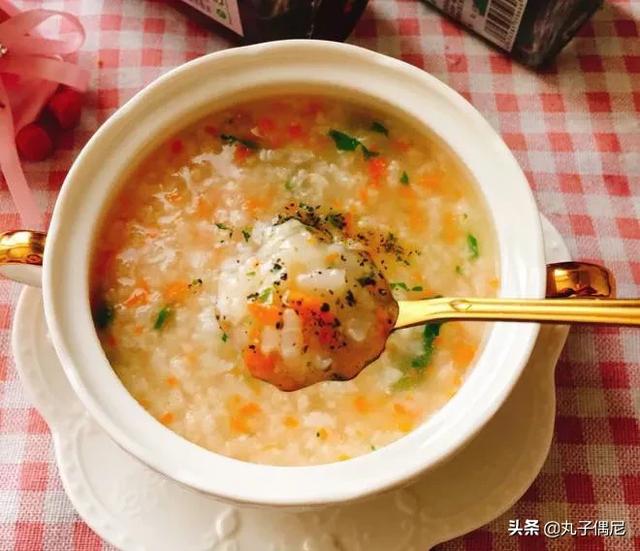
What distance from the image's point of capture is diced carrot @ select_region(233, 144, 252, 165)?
43.0 inches

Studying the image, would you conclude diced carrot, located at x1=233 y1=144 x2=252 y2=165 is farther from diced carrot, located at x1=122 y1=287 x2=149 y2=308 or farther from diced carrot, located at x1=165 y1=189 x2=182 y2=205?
diced carrot, located at x1=122 y1=287 x2=149 y2=308

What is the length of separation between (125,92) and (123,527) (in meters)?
0.70

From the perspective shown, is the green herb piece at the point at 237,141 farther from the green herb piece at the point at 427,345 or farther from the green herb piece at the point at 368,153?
the green herb piece at the point at 427,345

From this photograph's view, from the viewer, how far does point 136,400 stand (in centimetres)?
93

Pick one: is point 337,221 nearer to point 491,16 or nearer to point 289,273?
point 289,273

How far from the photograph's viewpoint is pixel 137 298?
1.01 meters

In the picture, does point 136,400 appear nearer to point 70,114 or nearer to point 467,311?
point 467,311

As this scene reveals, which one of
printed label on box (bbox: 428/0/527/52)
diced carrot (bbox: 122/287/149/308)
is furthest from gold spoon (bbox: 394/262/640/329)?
printed label on box (bbox: 428/0/527/52)

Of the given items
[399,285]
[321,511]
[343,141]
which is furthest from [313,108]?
[321,511]

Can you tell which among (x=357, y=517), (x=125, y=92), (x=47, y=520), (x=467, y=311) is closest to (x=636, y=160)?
(x=467, y=311)

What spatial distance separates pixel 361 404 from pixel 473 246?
0.24 meters

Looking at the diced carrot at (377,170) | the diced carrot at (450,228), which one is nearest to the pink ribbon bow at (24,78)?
the diced carrot at (377,170)

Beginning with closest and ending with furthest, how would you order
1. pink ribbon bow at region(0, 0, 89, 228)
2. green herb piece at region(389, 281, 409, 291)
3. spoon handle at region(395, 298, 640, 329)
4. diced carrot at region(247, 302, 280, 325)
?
1. spoon handle at region(395, 298, 640, 329)
2. diced carrot at region(247, 302, 280, 325)
3. green herb piece at region(389, 281, 409, 291)
4. pink ribbon bow at region(0, 0, 89, 228)

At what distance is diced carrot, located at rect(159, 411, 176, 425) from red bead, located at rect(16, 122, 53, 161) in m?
0.53
